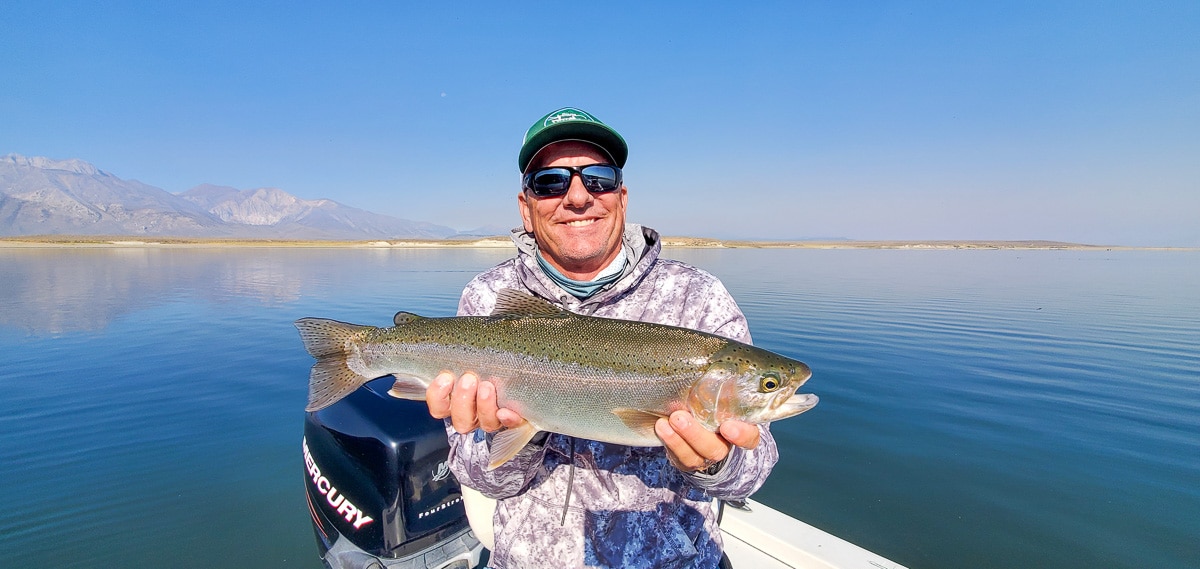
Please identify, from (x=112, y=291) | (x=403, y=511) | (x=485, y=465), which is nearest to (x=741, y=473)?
(x=485, y=465)

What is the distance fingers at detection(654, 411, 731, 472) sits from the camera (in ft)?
10.2

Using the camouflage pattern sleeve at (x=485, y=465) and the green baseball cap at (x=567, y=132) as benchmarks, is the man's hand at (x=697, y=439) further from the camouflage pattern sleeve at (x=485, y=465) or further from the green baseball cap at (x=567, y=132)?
the green baseball cap at (x=567, y=132)

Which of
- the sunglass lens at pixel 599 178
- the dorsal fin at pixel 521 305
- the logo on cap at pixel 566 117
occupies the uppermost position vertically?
the logo on cap at pixel 566 117

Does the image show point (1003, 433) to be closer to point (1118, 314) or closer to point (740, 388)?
point (740, 388)

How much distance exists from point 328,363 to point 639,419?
2631 mm

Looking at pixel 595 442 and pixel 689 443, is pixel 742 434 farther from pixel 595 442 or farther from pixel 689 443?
pixel 595 442

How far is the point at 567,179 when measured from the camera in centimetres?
392

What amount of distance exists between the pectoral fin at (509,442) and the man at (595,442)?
8cm

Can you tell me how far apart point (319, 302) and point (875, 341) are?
26.8 m

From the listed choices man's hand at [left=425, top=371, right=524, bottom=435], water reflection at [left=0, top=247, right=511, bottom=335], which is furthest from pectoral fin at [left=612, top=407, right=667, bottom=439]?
water reflection at [left=0, top=247, right=511, bottom=335]

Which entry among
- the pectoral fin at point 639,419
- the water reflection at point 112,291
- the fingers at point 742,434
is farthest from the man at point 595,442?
the water reflection at point 112,291

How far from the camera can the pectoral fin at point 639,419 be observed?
10.9ft

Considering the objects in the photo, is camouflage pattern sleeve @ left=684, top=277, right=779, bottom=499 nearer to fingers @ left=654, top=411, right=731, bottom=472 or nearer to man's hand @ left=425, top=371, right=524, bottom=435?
fingers @ left=654, top=411, right=731, bottom=472

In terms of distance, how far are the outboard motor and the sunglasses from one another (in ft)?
8.83
